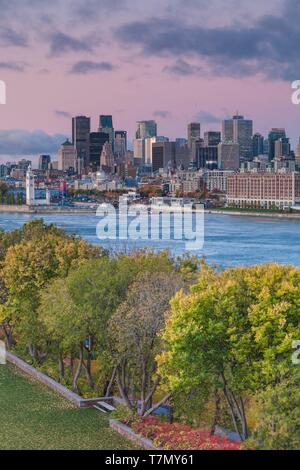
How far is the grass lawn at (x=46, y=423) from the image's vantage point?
984 cm

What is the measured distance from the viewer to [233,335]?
9.02 meters

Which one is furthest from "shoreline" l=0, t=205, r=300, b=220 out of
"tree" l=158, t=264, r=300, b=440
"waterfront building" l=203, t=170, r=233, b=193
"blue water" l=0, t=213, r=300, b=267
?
"tree" l=158, t=264, r=300, b=440

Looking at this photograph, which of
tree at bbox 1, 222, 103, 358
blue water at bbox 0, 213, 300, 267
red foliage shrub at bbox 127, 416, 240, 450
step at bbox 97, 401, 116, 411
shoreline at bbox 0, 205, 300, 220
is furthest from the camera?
shoreline at bbox 0, 205, 300, 220

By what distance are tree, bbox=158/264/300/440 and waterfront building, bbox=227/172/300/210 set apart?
80060mm

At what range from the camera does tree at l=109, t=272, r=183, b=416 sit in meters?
10.4

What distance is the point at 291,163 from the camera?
421 ft

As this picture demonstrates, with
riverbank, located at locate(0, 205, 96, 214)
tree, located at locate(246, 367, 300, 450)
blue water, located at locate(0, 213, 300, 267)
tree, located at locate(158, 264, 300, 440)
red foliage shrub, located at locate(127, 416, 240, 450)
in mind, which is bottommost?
riverbank, located at locate(0, 205, 96, 214)

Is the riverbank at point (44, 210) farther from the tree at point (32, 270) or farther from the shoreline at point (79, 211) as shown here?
the tree at point (32, 270)

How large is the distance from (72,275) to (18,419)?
240cm

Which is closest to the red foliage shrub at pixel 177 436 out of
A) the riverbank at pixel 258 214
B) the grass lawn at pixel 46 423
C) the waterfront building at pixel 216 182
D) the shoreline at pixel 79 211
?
the grass lawn at pixel 46 423

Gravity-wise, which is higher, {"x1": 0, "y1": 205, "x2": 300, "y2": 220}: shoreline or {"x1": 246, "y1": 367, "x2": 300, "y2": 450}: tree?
{"x1": 246, "y1": 367, "x2": 300, "y2": 450}: tree

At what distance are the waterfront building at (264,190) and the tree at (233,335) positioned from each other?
8006 cm

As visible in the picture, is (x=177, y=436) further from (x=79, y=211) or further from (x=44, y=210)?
(x=44, y=210)

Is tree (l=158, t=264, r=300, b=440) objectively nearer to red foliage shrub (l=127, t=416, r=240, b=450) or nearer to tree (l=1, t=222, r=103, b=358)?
red foliage shrub (l=127, t=416, r=240, b=450)
